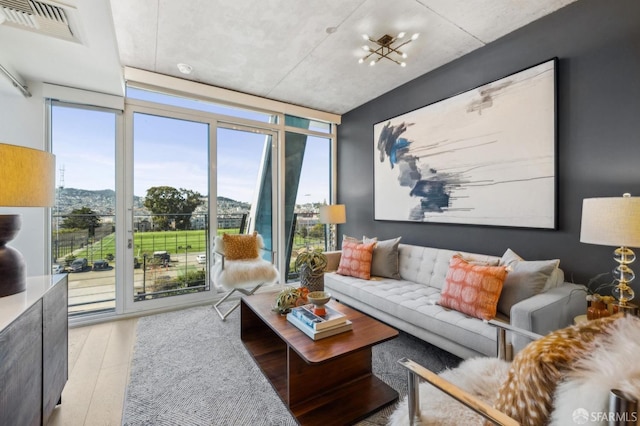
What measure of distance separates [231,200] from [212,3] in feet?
7.33

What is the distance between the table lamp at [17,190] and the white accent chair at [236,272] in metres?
1.66

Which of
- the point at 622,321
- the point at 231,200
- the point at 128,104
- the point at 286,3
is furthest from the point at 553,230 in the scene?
the point at 128,104

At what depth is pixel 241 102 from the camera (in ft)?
12.1

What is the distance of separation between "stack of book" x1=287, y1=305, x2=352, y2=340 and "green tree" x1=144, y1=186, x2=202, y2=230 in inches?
88.9

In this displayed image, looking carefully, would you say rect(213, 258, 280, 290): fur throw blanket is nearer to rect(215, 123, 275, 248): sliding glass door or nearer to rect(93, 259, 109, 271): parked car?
rect(215, 123, 275, 248): sliding glass door

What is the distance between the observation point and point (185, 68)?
3.06 meters

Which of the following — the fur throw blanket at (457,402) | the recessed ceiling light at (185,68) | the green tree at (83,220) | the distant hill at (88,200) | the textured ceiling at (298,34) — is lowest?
the fur throw blanket at (457,402)

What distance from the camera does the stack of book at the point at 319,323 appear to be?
1690mm

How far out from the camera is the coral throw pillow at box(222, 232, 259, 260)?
3381 mm

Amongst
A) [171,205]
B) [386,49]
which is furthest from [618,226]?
[171,205]

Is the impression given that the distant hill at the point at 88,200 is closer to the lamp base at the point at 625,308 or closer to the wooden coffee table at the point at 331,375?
the wooden coffee table at the point at 331,375

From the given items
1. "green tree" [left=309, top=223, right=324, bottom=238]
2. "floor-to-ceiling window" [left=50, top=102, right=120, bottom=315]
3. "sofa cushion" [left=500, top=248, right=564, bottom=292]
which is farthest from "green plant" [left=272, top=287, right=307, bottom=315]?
"green tree" [left=309, top=223, right=324, bottom=238]

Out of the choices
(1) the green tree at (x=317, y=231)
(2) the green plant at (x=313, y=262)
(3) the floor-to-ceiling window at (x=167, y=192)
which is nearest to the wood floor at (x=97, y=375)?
(3) the floor-to-ceiling window at (x=167, y=192)

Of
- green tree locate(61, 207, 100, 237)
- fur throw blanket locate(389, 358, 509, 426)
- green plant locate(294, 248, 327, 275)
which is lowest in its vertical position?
fur throw blanket locate(389, 358, 509, 426)
